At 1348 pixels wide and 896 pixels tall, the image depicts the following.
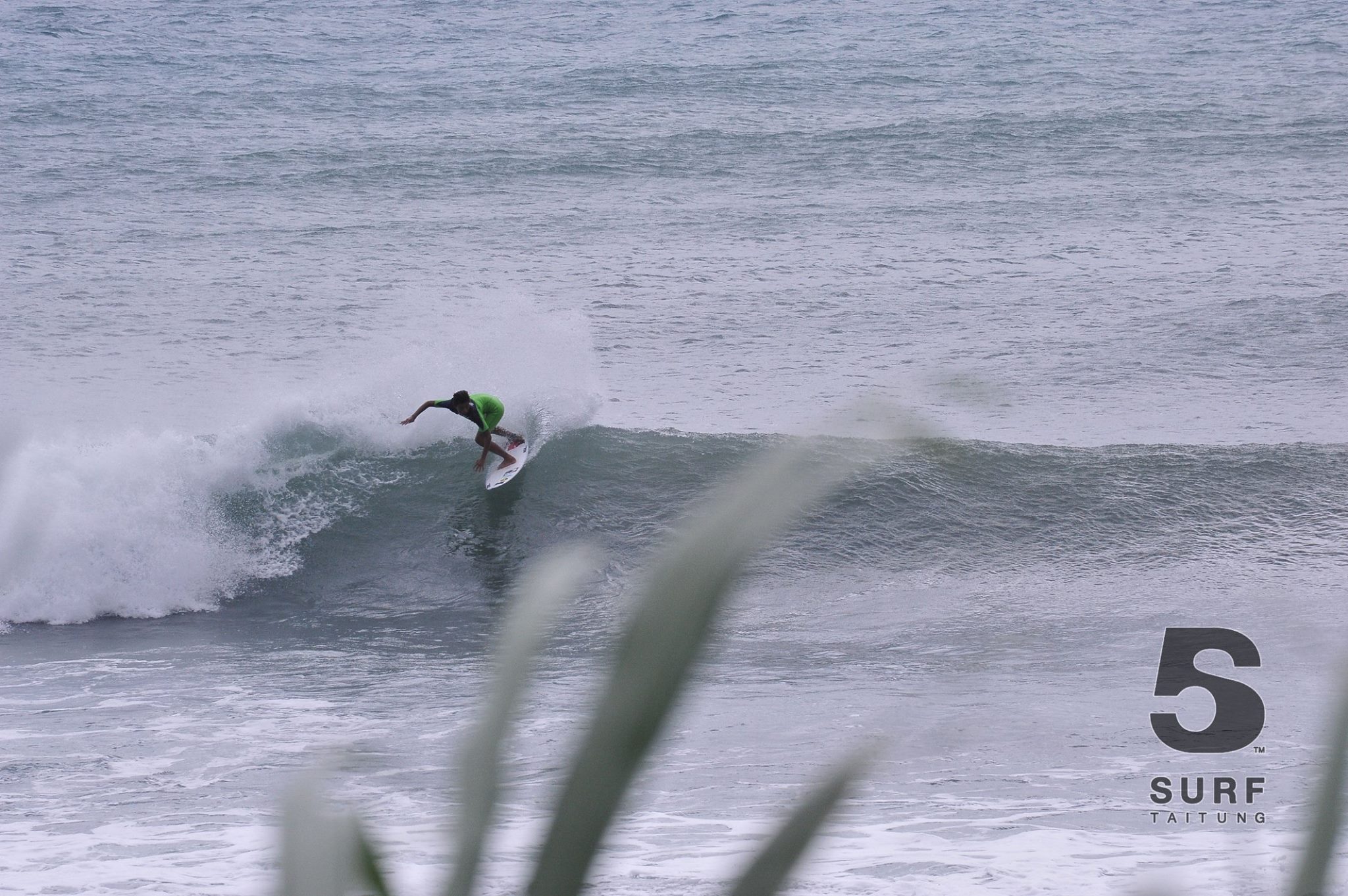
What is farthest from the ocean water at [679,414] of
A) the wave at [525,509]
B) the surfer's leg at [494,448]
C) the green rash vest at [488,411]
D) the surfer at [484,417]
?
the green rash vest at [488,411]

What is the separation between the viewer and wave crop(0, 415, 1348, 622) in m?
12.9

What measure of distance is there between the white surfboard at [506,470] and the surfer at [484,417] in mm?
38

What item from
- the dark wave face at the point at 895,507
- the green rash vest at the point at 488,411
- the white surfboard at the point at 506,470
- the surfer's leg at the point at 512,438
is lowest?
the dark wave face at the point at 895,507

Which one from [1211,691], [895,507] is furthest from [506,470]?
[1211,691]

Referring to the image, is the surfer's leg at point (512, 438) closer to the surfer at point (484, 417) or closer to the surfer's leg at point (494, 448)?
the surfer at point (484, 417)

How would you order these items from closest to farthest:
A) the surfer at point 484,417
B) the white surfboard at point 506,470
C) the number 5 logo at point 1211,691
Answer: the number 5 logo at point 1211,691
the surfer at point 484,417
the white surfboard at point 506,470

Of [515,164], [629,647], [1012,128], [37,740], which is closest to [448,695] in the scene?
[37,740]

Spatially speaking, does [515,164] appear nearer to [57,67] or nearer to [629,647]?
[57,67]

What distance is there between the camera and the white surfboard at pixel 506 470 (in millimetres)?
14578

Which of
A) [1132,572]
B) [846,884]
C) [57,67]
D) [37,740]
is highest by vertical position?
[57,67]

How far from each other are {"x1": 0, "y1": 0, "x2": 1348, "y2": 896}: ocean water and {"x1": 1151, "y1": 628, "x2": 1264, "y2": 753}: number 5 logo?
15cm

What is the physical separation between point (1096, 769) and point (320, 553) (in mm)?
8744

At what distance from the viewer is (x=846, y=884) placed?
5930 mm

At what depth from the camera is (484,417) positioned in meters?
13.8
